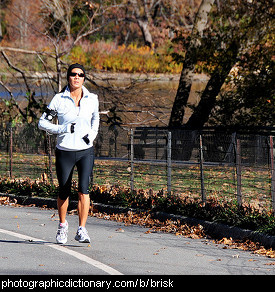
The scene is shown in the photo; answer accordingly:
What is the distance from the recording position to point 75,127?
8117mm

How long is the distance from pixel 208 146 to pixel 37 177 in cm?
418

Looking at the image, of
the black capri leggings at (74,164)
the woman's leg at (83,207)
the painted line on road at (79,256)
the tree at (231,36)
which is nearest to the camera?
the painted line on road at (79,256)

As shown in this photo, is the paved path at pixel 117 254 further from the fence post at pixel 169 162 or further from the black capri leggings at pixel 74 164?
the fence post at pixel 169 162

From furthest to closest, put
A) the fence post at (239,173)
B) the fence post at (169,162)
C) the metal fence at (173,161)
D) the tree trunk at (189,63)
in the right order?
the tree trunk at (189,63) < the fence post at (169,162) < the metal fence at (173,161) < the fence post at (239,173)

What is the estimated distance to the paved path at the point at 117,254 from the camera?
7.29m

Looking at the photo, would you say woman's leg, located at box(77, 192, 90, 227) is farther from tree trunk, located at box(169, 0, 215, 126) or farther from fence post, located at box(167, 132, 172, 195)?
tree trunk, located at box(169, 0, 215, 126)

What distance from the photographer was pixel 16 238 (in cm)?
925

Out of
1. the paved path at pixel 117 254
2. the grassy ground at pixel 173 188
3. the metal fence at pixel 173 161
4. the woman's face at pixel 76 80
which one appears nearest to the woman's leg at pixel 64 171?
the paved path at pixel 117 254

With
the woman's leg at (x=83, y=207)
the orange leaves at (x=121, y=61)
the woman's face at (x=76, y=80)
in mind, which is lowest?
the woman's leg at (x=83, y=207)

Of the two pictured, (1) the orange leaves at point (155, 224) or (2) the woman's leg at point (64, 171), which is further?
(1) the orange leaves at point (155, 224)

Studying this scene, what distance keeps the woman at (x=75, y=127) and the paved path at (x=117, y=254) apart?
1.75ft

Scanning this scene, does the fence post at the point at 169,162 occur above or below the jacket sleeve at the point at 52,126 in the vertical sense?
below

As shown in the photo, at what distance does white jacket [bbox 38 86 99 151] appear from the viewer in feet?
26.7
